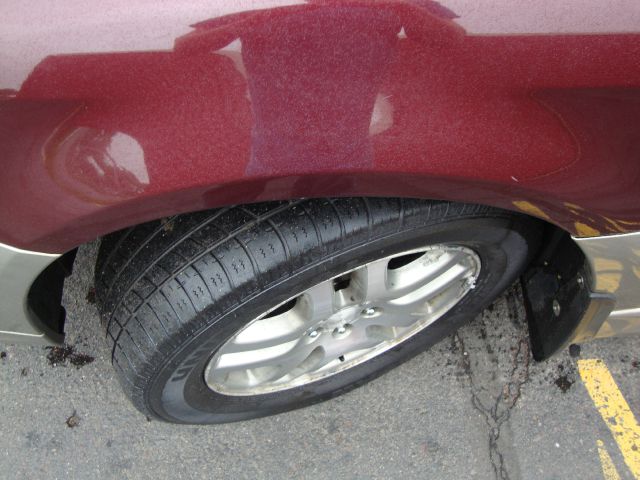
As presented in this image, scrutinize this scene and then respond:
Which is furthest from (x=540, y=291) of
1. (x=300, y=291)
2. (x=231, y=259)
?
(x=231, y=259)

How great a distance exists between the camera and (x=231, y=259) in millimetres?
1317

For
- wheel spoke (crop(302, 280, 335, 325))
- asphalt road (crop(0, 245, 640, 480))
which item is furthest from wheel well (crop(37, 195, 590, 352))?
wheel spoke (crop(302, 280, 335, 325))

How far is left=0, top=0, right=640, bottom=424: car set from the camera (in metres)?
0.99

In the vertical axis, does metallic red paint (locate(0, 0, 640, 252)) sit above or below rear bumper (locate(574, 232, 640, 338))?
above

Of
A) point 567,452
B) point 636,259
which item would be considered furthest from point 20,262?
point 567,452

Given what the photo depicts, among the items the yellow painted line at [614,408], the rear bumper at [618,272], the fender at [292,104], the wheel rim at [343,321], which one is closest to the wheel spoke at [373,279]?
the wheel rim at [343,321]

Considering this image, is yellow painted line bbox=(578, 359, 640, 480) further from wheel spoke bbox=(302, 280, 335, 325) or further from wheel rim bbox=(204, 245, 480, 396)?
wheel spoke bbox=(302, 280, 335, 325)

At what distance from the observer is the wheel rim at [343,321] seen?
1591mm

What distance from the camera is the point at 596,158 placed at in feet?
3.92

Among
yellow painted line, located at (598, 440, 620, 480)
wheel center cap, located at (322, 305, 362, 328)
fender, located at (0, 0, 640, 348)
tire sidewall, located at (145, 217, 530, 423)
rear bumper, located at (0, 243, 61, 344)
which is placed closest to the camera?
fender, located at (0, 0, 640, 348)

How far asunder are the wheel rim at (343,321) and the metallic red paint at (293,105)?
1.35 ft

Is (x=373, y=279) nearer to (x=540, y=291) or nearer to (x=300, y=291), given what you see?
(x=300, y=291)

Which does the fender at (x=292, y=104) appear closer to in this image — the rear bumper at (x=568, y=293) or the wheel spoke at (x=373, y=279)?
the rear bumper at (x=568, y=293)

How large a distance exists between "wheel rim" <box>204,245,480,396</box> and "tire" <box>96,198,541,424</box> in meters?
0.08
